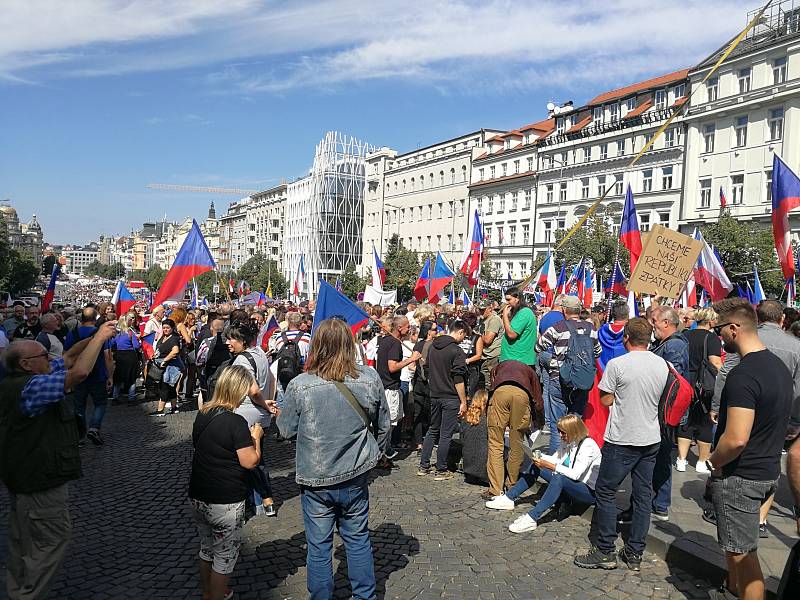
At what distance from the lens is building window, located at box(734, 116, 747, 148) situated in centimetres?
3862

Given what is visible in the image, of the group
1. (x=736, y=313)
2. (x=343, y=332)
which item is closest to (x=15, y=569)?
(x=343, y=332)

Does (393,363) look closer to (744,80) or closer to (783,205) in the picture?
(783,205)

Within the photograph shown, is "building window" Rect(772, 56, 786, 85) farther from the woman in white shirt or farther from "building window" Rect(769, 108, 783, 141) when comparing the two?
the woman in white shirt

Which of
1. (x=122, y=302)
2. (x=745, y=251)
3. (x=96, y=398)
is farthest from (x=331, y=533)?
(x=745, y=251)

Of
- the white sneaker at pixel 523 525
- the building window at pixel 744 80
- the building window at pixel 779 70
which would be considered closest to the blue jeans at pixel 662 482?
the white sneaker at pixel 523 525

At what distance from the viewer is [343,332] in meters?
4.12

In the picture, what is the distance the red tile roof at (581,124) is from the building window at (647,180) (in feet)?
26.5

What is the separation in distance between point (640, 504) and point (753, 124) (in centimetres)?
4047

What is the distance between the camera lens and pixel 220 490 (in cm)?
417

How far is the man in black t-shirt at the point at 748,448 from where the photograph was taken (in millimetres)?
3902


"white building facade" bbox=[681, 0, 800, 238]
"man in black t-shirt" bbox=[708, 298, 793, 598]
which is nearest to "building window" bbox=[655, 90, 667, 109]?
A: "white building facade" bbox=[681, 0, 800, 238]

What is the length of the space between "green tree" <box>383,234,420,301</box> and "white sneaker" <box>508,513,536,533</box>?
5054 cm

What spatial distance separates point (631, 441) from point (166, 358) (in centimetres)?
907

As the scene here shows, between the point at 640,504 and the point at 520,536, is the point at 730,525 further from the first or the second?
the point at 520,536
